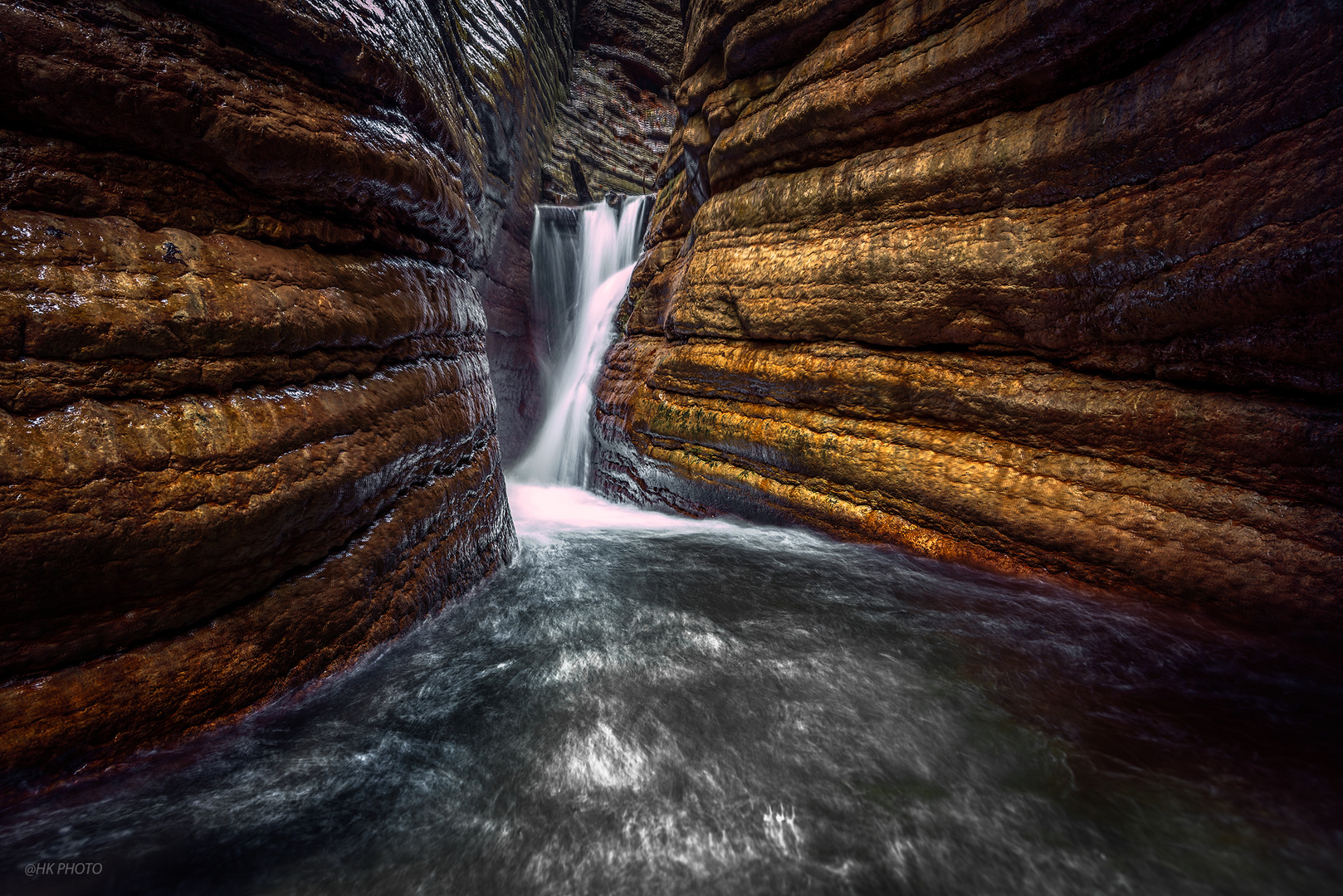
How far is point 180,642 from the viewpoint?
2164 mm

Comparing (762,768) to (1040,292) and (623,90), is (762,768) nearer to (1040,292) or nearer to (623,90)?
(1040,292)

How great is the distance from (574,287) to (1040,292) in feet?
34.5

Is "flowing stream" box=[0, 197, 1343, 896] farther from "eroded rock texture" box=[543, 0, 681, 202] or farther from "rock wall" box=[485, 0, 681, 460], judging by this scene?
"eroded rock texture" box=[543, 0, 681, 202]

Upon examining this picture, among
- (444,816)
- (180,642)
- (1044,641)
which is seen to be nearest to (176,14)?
(180,642)

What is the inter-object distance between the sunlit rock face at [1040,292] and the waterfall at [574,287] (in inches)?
157

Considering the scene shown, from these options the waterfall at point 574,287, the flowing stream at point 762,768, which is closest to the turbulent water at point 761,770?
the flowing stream at point 762,768

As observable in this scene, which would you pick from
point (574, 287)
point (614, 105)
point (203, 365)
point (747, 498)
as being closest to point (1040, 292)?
point (747, 498)

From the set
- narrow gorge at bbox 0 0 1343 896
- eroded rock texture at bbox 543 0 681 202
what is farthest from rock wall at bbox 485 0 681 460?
narrow gorge at bbox 0 0 1343 896

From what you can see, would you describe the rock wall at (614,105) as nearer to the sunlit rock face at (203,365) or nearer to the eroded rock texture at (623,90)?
the eroded rock texture at (623,90)

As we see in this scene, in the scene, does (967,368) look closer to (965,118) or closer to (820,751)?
(965,118)

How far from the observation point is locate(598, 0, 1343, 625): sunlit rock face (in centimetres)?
298

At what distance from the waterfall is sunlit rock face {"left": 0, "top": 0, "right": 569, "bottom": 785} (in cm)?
604

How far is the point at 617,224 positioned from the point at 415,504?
1056 cm

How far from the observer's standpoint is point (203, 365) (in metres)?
2.35
